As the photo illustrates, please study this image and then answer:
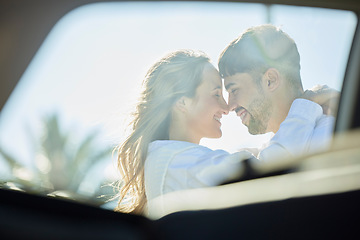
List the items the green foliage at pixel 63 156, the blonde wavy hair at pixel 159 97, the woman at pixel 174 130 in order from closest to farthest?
the woman at pixel 174 130, the blonde wavy hair at pixel 159 97, the green foliage at pixel 63 156

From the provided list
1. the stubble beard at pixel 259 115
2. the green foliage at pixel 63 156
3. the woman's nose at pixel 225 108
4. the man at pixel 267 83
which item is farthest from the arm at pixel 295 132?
the green foliage at pixel 63 156

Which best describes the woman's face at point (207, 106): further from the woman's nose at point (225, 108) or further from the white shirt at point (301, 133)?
the white shirt at point (301, 133)

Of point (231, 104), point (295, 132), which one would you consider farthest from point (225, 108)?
point (295, 132)

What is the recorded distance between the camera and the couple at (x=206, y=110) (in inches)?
47.3

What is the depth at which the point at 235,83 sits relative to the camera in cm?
146

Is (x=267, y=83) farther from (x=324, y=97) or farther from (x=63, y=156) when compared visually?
(x=63, y=156)

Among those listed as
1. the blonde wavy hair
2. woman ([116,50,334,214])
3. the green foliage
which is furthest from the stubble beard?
the green foliage

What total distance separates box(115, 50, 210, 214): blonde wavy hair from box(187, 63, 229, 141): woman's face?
31mm

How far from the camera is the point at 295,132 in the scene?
1.18 m

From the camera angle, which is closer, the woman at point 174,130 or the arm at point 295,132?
the arm at point 295,132

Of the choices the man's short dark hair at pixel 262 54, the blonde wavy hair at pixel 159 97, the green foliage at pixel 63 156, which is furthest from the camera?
the green foliage at pixel 63 156

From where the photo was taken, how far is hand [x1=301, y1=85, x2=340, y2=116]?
114 cm

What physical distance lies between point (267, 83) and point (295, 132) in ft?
1.07

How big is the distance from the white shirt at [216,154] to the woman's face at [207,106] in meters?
0.11
